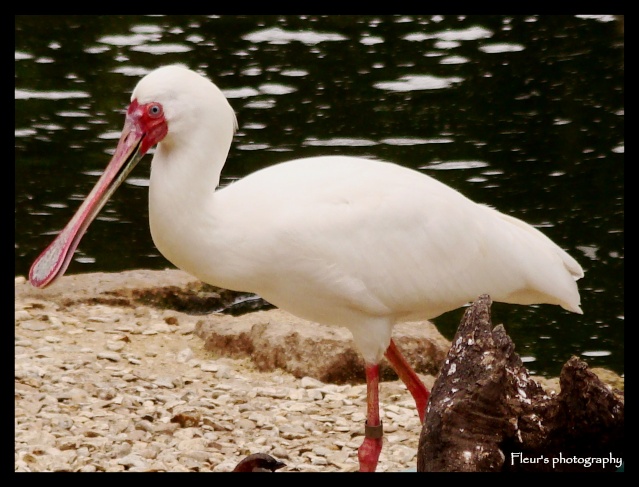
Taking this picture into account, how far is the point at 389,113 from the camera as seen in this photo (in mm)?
14000

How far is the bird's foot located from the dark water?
2.93 metres

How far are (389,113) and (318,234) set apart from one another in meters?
7.72

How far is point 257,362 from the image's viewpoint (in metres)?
8.43

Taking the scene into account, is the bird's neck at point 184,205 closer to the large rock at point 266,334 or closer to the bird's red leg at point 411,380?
the bird's red leg at point 411,380

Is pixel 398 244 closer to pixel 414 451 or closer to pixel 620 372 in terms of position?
pixel 414 451

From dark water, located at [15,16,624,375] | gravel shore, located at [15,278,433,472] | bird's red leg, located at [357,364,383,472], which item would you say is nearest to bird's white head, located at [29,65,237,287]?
gravel shore, located at [15,278,433,472]

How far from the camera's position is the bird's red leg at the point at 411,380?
23.2 feet

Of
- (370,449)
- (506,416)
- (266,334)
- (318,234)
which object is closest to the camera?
(506,416)

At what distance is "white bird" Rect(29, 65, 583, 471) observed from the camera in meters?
6.35

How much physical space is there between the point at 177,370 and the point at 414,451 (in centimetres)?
181

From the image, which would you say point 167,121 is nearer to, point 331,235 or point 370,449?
point 331,235

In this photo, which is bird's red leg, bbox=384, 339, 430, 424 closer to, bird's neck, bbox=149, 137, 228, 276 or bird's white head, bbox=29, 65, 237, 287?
bird's neck, bbox=149, 137, 228, 276

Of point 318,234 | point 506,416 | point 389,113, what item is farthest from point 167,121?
point 389,113

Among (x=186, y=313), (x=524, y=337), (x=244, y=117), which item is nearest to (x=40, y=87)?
(x=244, y=117)
